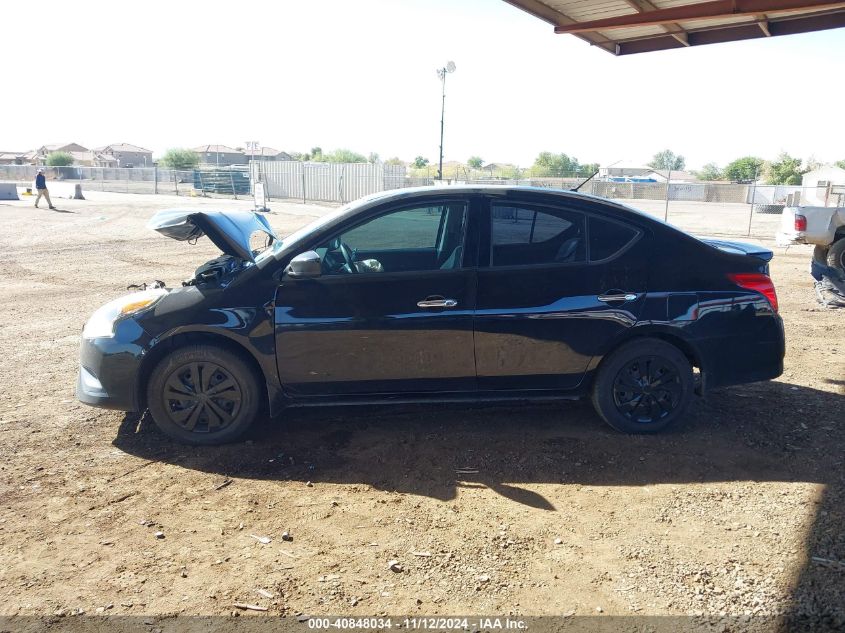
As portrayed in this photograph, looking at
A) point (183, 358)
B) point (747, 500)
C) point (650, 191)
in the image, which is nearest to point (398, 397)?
point (183, 358)

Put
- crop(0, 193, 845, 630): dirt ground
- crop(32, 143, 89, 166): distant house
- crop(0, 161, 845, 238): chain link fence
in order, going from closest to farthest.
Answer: crop(0, 193, 845, 630): dirt ground, crop(0, 161, 845, 238): chain link fence, crop(32, 143, 89, 166): distant house

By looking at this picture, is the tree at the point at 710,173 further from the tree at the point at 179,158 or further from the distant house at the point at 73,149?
the distant house at the point at 73,149

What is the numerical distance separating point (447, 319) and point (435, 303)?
135 millimetres

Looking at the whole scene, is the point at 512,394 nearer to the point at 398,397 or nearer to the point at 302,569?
the point at 398,397

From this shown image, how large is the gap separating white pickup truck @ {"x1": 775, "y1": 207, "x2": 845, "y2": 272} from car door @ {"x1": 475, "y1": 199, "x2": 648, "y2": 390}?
304 inches

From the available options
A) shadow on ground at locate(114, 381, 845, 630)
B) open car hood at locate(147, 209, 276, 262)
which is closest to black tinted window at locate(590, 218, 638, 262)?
shadow on ground at locate(114, 381, 845, 630)

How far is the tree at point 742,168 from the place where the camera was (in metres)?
76.0

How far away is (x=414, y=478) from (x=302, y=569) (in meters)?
1.11

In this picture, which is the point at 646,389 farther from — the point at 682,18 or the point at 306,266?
the point at 682,18

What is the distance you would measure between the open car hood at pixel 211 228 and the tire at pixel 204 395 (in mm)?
747

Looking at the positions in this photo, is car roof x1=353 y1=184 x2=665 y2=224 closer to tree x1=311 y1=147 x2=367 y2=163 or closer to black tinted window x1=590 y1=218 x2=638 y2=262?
black tinted window x1=590 y1=218 x2=638 y2=262

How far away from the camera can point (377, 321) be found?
457 cm

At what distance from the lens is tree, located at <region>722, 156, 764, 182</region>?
7600 centimetres

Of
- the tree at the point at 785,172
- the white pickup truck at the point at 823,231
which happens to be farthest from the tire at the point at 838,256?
the tree at the point at 785,172
